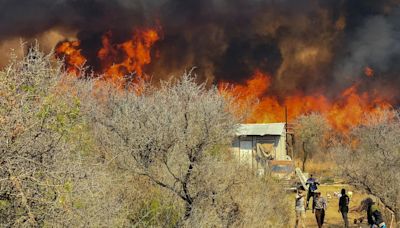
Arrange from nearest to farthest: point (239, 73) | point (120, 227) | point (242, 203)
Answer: point (120, 227) < point (242, 203) < point (239, 73)

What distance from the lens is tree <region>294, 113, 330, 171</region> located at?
173ft

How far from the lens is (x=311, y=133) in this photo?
53594 millimetres

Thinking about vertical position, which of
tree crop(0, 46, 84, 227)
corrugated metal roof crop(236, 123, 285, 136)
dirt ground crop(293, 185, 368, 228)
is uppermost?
corrugated metal roof crop(236, 123, 285, 136)

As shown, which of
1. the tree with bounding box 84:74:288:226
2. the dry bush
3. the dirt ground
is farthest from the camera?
the dirt ground

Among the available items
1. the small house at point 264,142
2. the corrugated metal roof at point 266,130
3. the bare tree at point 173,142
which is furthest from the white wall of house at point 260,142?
the bare tree at point 173,142

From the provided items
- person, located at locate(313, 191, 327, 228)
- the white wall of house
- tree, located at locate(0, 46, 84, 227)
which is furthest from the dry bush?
the white wall of house

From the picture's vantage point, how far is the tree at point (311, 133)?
173ft

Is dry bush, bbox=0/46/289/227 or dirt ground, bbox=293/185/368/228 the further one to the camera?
dirt ground, bbox=293/185/368/228

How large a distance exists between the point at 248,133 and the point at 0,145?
3051 centimetres

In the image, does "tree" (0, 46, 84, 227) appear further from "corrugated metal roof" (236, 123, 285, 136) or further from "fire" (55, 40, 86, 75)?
"fire" (55, 40, 86, 75)

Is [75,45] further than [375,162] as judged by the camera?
Yes

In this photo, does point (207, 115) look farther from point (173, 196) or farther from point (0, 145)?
point (0, 145)

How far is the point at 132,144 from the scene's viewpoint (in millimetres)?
11969

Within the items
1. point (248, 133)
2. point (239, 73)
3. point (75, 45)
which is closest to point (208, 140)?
point (248, 133)
